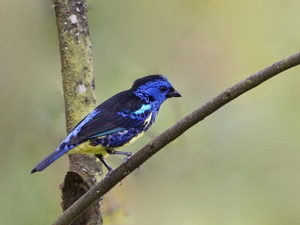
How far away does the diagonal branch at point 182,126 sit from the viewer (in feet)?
10.9

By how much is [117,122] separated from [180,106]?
1.78 meters

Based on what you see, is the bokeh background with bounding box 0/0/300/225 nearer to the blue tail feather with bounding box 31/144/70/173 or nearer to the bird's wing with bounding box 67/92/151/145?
the bird's wing with bounding box 67/92/151/145

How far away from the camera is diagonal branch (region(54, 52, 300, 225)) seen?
334 cm

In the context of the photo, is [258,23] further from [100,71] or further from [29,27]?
[29,27]

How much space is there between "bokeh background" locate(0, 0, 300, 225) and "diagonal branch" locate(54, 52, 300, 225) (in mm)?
2479

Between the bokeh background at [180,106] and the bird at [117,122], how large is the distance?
4.17 feet

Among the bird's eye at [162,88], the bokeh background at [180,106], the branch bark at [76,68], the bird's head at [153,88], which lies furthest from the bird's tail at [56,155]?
the bokeh background at [180,106]

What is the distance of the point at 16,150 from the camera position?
651 centimetres

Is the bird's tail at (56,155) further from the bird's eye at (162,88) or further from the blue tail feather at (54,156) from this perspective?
the bird's eye at (162,88)

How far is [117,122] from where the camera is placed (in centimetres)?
459

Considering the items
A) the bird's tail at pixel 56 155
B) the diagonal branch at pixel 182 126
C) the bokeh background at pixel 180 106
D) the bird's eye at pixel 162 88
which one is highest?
the diagonal branch at pixel 182 126

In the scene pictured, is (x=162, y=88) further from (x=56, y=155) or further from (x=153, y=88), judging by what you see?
(x=56, y=155)

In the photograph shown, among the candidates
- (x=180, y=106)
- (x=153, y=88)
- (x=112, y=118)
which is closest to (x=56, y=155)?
(x=112, y=118)

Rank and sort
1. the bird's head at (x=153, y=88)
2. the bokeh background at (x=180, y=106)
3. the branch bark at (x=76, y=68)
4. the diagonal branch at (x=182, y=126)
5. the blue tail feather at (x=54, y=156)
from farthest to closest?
the bokeh background at (x=180, y=106) → the bird's head at (x=153, y=88) → the branch bark at (x=76, y=68) → the blue tail feather at (x=54, y=156) → the diagonal branch at (x=182, y=126)
